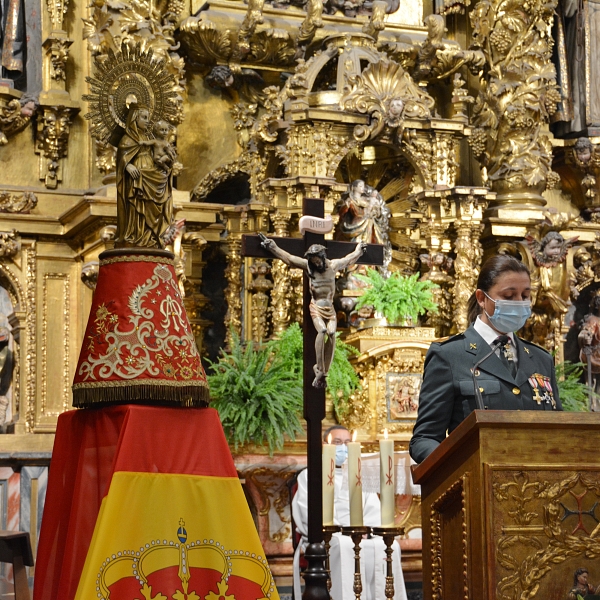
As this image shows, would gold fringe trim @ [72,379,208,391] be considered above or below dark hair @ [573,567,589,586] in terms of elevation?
above

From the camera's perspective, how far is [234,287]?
11.0 m

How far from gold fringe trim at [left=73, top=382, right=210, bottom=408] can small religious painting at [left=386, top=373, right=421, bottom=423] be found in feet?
17.2

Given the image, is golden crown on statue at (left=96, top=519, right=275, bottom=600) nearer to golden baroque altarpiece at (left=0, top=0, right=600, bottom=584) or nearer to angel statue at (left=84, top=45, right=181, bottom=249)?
angel statue at (left=84, top=45, right=181, bottom=249)

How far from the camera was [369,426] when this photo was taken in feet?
33.9

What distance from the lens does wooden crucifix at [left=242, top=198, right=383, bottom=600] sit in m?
5.77

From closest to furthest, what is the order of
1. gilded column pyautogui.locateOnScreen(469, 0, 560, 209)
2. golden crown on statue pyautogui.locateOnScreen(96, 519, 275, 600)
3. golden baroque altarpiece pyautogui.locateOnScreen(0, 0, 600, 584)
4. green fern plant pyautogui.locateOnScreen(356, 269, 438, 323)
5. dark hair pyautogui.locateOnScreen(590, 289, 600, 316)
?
1. golden crown on statue pyautogui.locateOnScreen(96, 519, 275, 600)
2. golden baroque altarpiece pyautogui.locateOnScreen(0, 0, 600, 584)
3. green fern plant pyautogui.locateOnScreen(356, 269, 438, 323)
4. gilded column pyautogui.locateOnScreen(469, 0, 560, 209)
5. dark hair pyautogui.locateOnScreen(590, 289, 600, 316)

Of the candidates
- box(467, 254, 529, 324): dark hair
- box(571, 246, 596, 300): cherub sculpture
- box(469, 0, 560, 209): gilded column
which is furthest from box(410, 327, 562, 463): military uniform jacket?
box(571, 246, 596, 300): cherub sculpture

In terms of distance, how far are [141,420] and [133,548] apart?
1.69 ft

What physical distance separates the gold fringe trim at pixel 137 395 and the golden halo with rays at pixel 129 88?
1.44 meters

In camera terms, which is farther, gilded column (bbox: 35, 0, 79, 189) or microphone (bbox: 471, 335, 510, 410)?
gilded column (bbox: 35, 0, 79, 189)

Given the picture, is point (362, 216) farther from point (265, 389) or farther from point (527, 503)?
point (527, 503)

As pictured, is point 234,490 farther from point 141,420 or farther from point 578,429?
point 578,429

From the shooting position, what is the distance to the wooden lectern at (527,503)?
377cm

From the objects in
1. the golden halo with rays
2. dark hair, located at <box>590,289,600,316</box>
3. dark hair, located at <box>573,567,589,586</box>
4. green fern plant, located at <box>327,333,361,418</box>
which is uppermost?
dark hair, located at <box>590,289,600,316</box>
